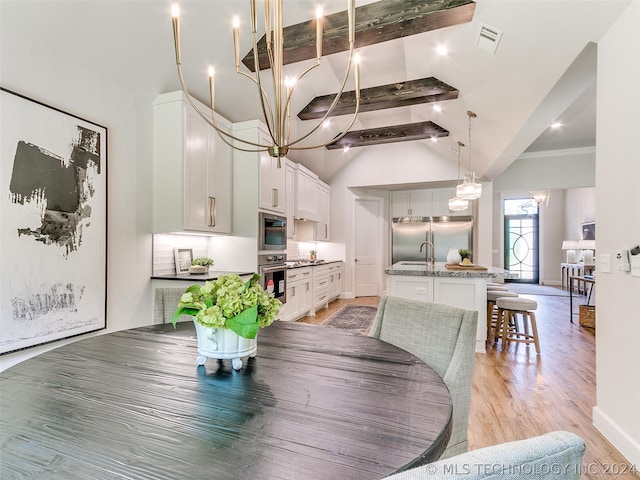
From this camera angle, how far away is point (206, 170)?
317cm

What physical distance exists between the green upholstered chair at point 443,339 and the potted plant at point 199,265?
86.7 inches

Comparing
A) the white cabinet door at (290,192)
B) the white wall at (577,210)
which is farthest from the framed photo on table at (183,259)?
the white wall at (577,210)

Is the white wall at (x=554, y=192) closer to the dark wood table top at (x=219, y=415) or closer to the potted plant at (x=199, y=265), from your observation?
the potted plant at (x=199, y=265)

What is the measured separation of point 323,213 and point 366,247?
134 cm

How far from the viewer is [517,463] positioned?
Answer: 1.18 ft

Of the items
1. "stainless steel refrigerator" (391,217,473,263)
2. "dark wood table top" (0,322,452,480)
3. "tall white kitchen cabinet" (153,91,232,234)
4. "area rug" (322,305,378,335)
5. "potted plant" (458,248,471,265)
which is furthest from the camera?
"stainless steel refrigerator" (391,217,473,263)

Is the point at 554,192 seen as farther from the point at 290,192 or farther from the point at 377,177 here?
the point at 290,192

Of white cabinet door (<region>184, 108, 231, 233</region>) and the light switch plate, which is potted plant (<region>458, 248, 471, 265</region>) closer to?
the light switch plate

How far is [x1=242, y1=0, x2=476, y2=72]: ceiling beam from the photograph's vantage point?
239cm

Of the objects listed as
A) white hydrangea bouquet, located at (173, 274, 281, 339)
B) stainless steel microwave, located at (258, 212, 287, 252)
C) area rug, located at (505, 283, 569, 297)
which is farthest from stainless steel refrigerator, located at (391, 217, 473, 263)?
white hydrangea bouquet, located at (173, 274, 281, 339)

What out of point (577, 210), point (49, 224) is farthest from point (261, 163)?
point (577, 210)

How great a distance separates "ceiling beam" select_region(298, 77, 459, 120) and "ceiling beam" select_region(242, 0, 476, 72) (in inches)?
46.1

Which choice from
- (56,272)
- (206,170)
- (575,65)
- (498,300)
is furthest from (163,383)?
(498,300)

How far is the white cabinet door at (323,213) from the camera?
19.9 ft
